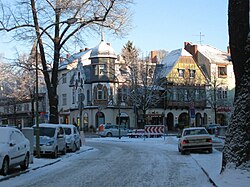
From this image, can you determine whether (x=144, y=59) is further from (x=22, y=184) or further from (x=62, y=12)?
(x=22, y=184)

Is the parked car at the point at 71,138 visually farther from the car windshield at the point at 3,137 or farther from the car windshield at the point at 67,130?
the car windshield at the point at 3,137

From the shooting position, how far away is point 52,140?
78.4 feet

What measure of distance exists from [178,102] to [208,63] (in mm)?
9837

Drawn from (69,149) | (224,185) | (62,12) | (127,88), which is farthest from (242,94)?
(127,88)

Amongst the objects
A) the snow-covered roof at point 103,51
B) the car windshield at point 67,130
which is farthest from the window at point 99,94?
the car windshield at point 67,130

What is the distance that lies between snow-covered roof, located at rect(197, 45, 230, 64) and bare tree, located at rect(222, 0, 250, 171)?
221ft

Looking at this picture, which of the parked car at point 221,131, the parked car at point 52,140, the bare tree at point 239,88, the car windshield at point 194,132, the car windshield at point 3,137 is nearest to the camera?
the bare tree at point 239,88

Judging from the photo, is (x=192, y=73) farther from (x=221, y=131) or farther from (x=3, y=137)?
(x=3, y=137)

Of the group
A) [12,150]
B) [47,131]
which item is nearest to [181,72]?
[47,131]

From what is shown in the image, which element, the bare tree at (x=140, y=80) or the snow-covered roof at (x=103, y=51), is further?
the snow-covered roof at (x=103, y=51)

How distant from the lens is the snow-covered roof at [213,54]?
81000mm

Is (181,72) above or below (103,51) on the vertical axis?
below

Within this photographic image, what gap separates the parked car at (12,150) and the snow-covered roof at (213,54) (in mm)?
65070

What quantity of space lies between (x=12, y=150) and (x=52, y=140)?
7999 mm
